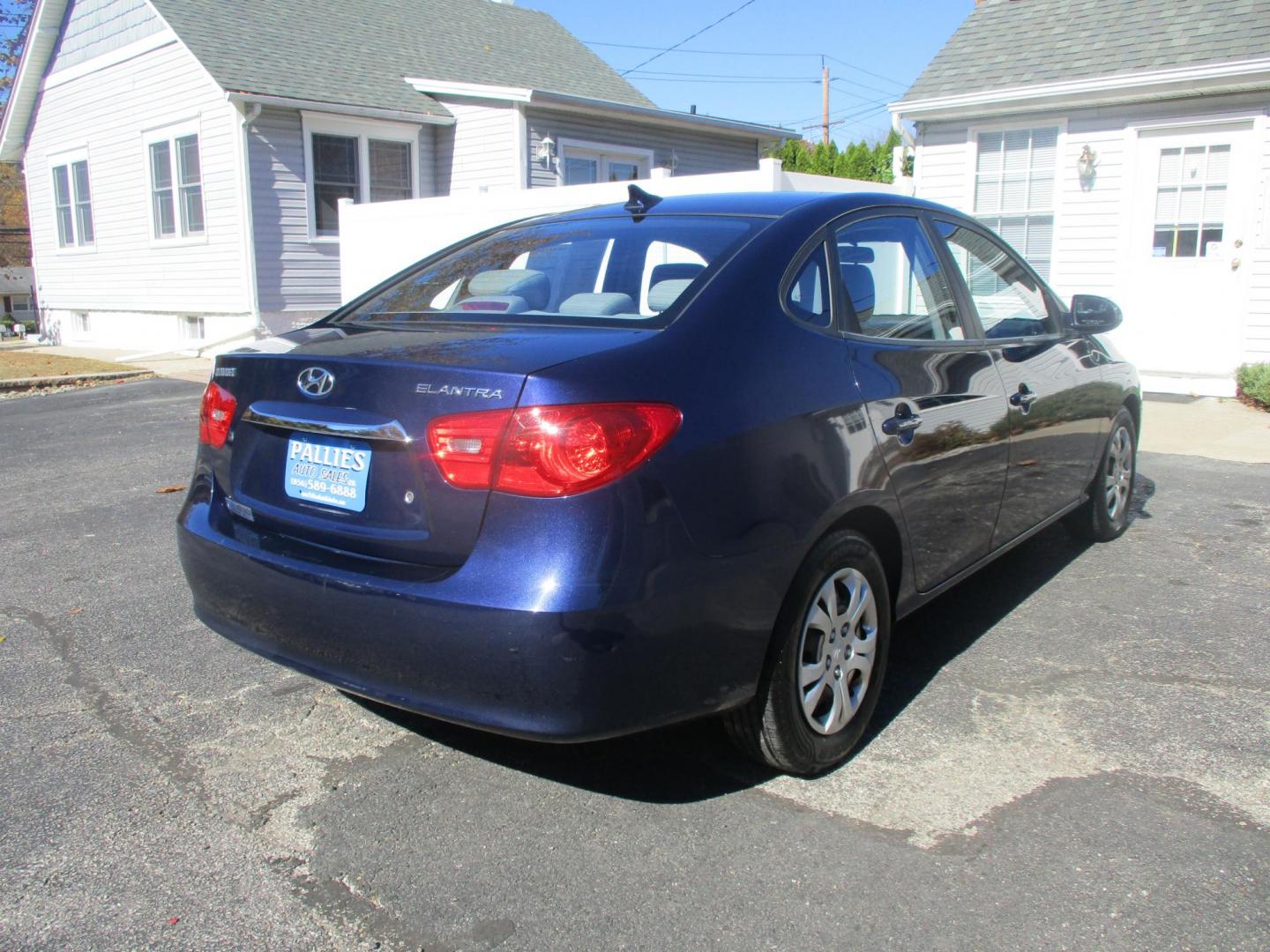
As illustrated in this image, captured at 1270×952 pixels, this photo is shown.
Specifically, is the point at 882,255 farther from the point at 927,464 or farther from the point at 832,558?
the point at 832,558

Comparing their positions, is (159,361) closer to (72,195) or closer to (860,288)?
(72,195)

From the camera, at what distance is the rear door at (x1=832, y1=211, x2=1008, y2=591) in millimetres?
3215

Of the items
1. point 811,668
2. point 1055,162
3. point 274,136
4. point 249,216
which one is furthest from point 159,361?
point 811,668

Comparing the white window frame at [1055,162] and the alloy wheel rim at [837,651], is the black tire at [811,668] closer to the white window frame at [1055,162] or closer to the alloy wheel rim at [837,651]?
the alloy wheel rim at [837,651]

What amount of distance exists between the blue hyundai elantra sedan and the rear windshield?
0.05 ft

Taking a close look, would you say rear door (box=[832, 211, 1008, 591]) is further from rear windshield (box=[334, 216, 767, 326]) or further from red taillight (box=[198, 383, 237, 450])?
red taillight (box=[198, 383, 237, 450])

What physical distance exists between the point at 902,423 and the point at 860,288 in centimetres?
47

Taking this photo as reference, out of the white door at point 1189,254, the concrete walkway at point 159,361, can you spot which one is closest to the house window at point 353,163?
the concrete walkway at point 159,361

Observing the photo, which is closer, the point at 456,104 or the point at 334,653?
the point at 334,653

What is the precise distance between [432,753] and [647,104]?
56.0ft

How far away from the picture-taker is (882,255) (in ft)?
11.7

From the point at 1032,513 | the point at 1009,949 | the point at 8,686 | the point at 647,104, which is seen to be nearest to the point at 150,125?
the point at 647,104

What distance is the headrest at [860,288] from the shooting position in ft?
10.8

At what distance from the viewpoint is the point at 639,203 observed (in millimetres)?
3664
